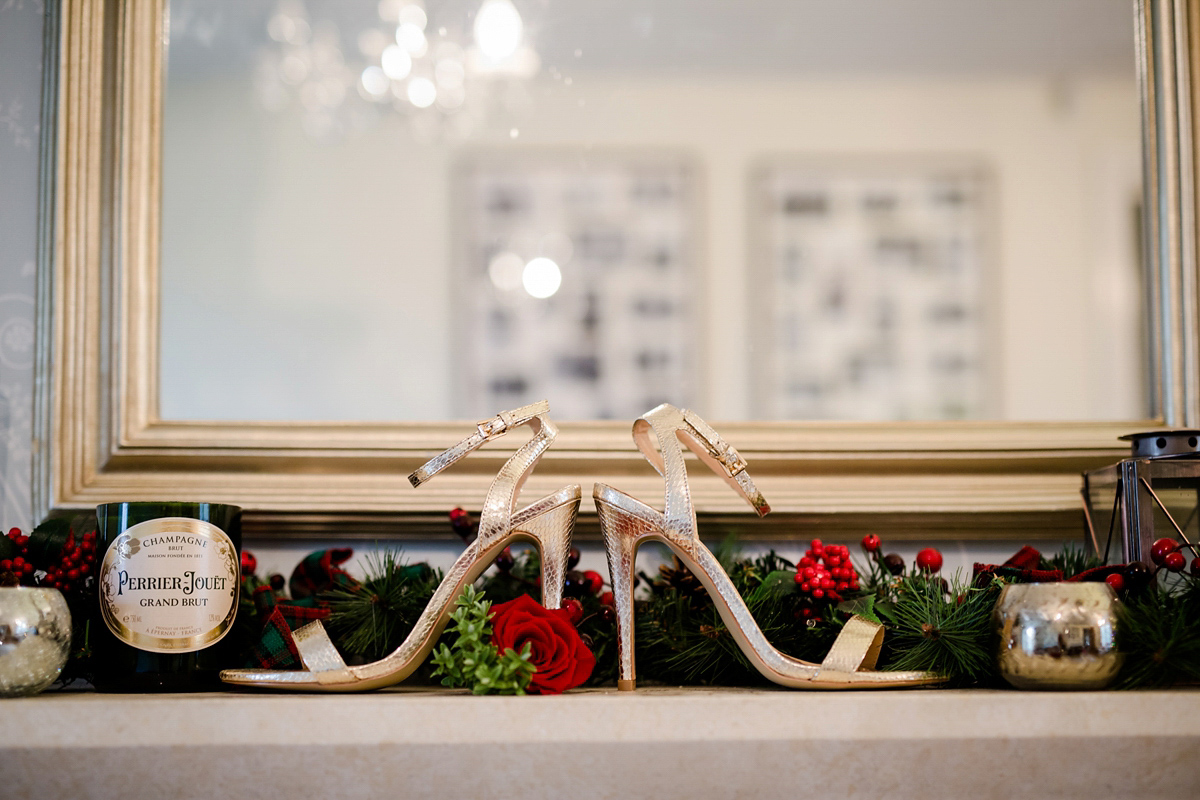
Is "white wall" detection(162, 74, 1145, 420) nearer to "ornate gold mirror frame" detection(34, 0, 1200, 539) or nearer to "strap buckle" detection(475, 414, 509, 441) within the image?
"ornate gold mirror frame" detection(34, 0, 1200, 539)

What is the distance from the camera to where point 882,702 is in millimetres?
547

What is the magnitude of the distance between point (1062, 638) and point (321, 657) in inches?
19.8

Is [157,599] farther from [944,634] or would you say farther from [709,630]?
[944,634]

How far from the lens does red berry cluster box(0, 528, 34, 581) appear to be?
651 millimetres

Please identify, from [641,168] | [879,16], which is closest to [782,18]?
[879,16]

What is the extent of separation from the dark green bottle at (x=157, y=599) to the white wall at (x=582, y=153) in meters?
0.21

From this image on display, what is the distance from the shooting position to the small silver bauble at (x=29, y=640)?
1.89ft

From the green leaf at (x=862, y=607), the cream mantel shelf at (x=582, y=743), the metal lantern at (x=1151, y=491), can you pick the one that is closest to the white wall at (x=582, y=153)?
the metal lantern at (x=1151, y=491)

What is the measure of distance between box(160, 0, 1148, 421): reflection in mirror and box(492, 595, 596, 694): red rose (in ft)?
0.84

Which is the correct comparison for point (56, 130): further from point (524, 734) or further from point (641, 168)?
point (524, 734)

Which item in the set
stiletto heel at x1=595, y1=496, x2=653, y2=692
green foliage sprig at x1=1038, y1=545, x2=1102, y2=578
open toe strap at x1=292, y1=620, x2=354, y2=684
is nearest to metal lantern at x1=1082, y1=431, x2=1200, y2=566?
green foliage sprig at x1=1038, y1=545, x2=1102, y2=578

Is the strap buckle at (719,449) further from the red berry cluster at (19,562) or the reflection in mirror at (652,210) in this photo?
the red berry cluster at (19,562)

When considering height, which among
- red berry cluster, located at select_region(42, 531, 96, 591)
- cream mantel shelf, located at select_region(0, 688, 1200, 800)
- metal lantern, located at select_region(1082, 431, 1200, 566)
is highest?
metal lantern, located at select_region(1082, 431, 1200, 566)

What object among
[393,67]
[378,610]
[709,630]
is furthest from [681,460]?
[393,67]
